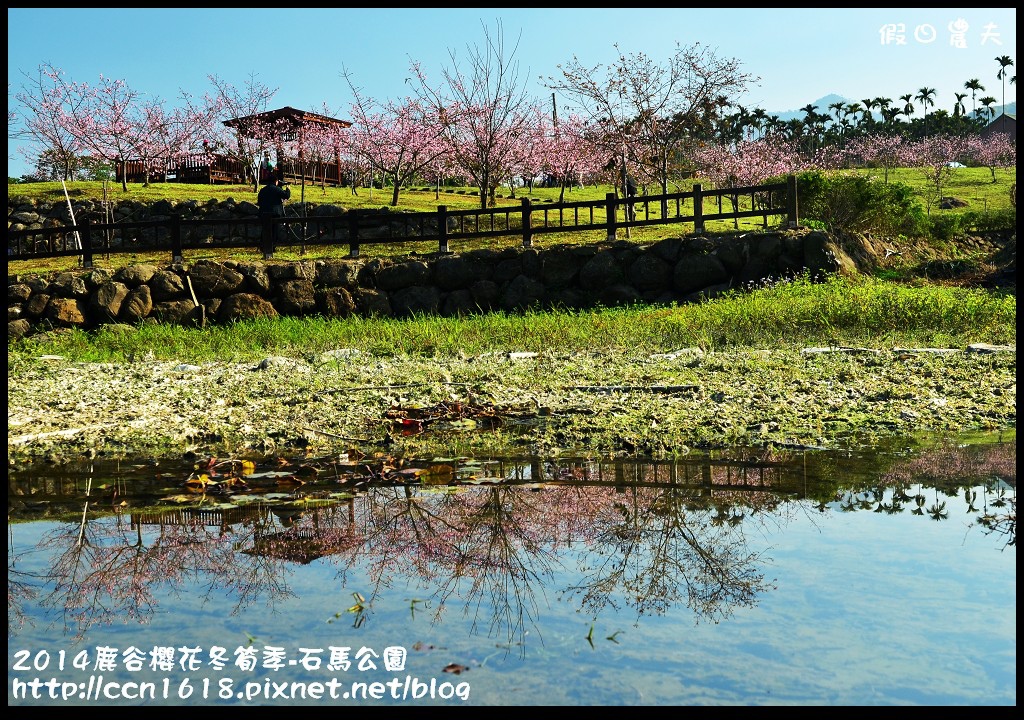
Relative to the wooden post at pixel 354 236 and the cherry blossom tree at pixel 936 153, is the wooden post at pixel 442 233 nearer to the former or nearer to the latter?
the wooden post at pixel 354 236

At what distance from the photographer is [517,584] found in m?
3.57

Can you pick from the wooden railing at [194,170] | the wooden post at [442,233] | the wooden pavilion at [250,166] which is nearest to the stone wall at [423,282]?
the wooden post at [442,233]

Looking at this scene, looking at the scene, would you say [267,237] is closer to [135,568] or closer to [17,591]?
[135,568]

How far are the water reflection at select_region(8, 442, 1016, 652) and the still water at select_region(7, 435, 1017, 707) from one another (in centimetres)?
2

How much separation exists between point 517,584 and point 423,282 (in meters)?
14.4

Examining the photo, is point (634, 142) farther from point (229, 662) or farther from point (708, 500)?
point (229, 662)

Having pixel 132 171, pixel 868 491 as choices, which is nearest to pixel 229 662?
pixel 868 491

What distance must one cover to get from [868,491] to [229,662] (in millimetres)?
3434

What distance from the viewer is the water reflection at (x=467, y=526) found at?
3.45m

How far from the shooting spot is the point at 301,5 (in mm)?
6035

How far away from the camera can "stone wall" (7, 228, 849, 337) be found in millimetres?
16734

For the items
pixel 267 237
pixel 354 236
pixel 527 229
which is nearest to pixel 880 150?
pixel 527 229

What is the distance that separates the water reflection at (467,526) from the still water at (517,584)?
0.06 ft

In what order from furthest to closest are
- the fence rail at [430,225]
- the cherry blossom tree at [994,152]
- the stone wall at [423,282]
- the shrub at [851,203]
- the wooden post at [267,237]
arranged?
the cherry blossom tree at [994,152], the shrub at [851,203], the wooden post at [267,237], the fence rail at [430,225], the stone wall at [423,282]
